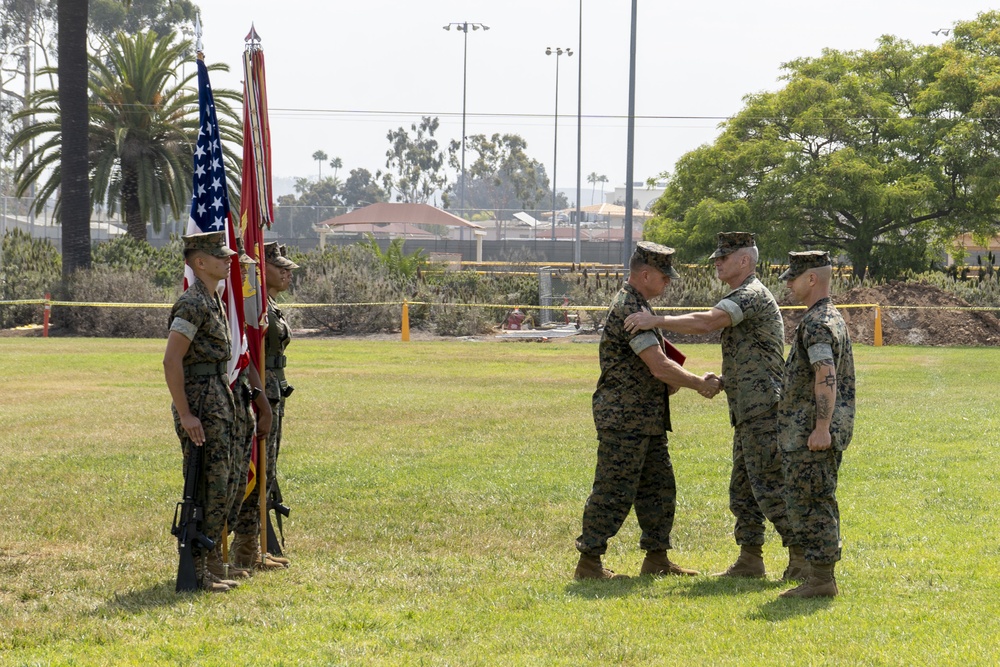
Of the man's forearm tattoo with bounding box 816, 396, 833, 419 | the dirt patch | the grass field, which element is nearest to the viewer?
the grass field

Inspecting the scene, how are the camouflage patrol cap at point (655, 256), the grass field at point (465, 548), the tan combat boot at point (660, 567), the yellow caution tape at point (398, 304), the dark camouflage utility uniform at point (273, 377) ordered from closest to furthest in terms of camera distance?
the grass field at point (465, 548), the camouflage patrol cap at point (655, 256), the tan combat boot at point (660, 567), the dark camouflage utility uniform at point (273, 377), the yellow caution tape at point (398, 304)

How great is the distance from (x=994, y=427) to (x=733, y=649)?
10.1 meters

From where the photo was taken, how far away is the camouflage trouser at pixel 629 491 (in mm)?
7391

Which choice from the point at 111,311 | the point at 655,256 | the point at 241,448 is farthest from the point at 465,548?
the point at 111,311

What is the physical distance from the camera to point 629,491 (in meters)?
7.43

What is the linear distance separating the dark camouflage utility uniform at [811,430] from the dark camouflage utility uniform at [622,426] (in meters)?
0.85

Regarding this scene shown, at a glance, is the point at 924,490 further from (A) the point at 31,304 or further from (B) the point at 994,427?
(A) the point at 31,304

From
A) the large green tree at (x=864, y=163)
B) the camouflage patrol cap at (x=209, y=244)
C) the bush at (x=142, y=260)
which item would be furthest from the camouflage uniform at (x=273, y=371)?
the large green tree at (x=864, y=163)

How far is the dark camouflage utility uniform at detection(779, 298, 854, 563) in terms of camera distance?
6.71m

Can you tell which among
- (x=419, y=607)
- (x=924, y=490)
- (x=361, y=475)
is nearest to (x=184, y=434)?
(x=419, y=607)

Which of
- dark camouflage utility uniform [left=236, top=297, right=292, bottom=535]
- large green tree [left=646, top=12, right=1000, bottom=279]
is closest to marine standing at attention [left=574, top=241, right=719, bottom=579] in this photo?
dark camouflage utility uniform [left=236, top=297, right=292, bottom=535]

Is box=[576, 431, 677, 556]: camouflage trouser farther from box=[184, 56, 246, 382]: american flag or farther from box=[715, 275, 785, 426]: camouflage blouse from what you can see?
box=[184, 56, 246, 382]: american flag

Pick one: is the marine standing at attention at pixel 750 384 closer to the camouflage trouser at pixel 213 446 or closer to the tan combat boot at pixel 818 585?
the tan combat boot at pixel 818 585

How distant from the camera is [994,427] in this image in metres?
14.7
